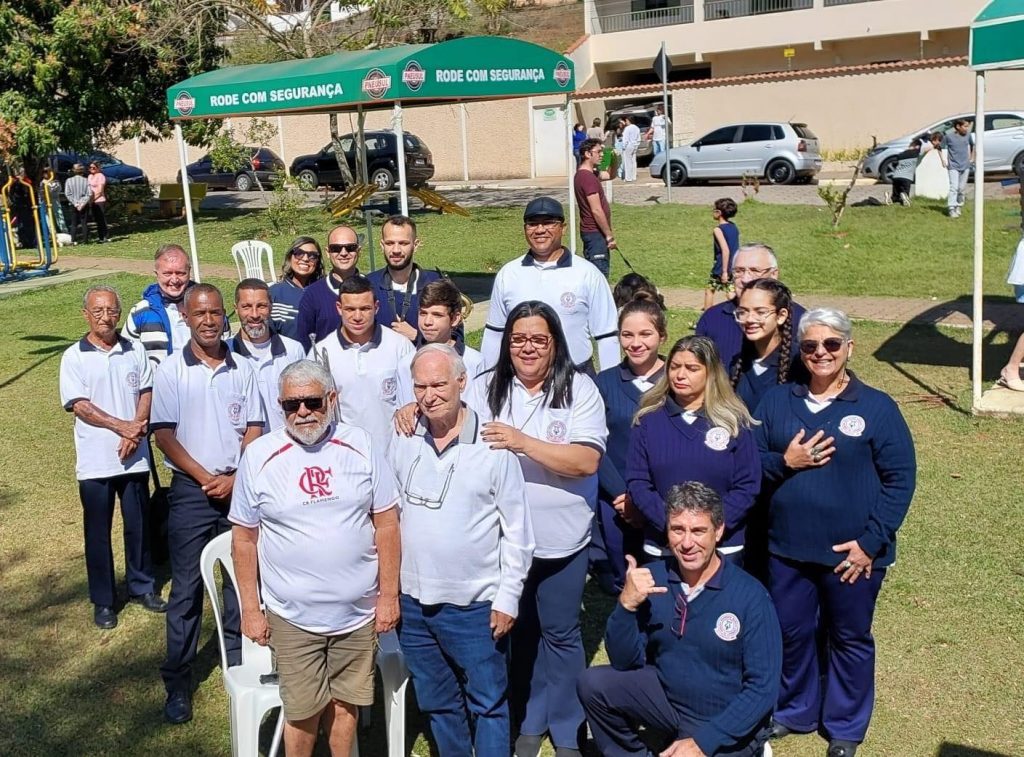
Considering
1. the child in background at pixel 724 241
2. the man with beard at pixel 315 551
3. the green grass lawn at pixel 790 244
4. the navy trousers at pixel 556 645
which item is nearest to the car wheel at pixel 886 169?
the green grass lawn at pixel 790 244

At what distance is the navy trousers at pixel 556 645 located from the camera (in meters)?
4.43

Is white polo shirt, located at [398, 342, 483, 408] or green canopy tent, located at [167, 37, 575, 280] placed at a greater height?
green canopy tent, located at [167, 37, 575, 280]

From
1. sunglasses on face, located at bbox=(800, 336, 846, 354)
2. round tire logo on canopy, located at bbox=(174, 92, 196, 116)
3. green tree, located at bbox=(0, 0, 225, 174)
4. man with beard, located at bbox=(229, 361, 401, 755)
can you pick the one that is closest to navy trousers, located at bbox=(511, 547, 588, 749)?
man with beard, located at bbox=(229, 361, 401, 755)

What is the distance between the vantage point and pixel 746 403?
16.0 feet

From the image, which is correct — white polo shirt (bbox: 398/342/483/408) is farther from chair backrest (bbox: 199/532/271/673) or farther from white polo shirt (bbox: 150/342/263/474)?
chair backrest (bbox: 199/532/271/673)

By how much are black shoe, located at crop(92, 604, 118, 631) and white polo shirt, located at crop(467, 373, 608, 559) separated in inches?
113

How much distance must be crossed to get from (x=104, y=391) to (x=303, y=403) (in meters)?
2.44

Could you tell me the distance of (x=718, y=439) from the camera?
4234 millimetres

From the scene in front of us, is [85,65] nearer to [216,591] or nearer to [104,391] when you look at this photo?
[104,391]

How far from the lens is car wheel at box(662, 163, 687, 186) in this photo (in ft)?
91.8

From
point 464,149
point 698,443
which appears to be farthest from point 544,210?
point 464,149

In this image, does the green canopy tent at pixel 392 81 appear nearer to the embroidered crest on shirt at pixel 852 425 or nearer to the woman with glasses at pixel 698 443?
the woman with glasses at pixel 698 443

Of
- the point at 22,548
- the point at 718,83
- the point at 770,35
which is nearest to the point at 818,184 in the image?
the point at 718,83

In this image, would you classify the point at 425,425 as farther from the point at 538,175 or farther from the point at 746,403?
the point at 538,175
